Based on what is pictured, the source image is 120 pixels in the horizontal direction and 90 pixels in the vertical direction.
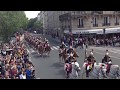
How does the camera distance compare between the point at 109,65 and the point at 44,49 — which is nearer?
the point at 109,65

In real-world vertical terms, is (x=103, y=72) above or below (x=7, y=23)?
below

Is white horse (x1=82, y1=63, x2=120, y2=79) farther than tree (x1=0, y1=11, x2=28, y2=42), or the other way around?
tree (x1=0, y1=11, x2=28, y2=42)

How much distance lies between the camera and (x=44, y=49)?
3297cm

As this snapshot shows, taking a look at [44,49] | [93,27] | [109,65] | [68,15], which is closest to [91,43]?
[93,27]

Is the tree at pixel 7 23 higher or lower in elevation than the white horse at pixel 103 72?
higher

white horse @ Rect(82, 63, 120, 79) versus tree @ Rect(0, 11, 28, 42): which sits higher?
tree @ Rect(0, 11, 28, 42)

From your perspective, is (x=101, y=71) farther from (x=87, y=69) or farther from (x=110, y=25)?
(x=110, y=25)

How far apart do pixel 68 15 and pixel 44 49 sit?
31.1 metres

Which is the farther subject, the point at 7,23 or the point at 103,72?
the point at 7,23

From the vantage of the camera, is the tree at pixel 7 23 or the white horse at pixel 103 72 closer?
the white horse at pixel 103 72
